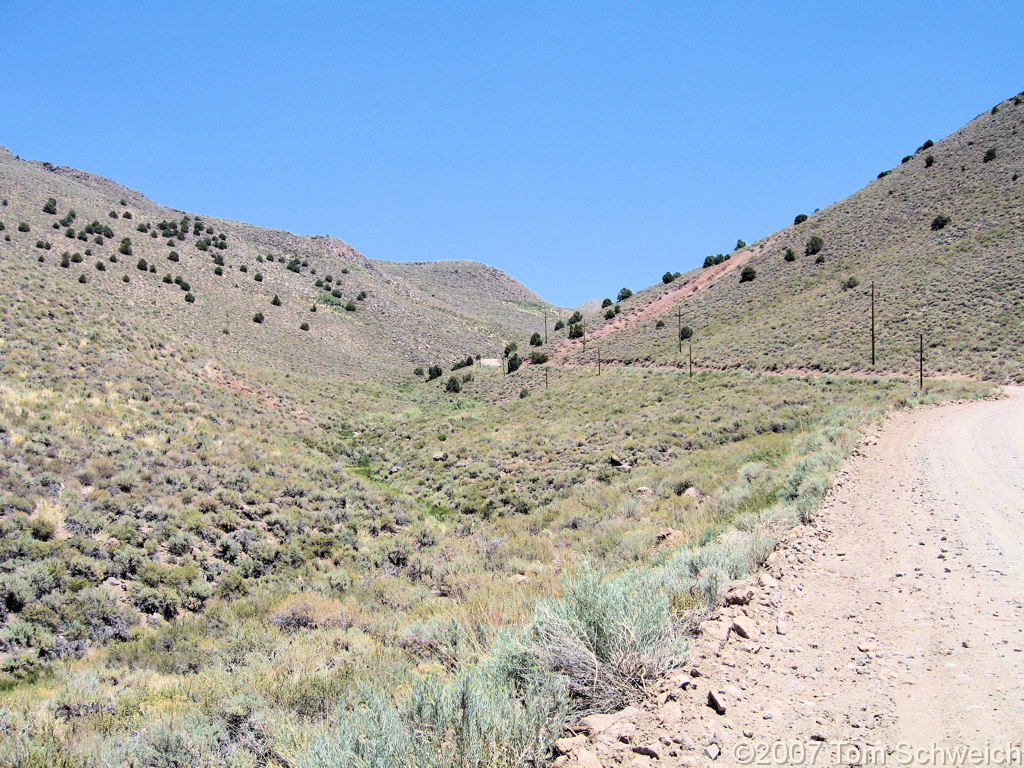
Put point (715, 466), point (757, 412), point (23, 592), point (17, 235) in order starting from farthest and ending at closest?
1. point (17, 235)
2. point (757, 412)
3. point (715, 466)
4. point (23, 592)

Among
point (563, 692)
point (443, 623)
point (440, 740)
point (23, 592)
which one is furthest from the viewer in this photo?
point (23, 592)

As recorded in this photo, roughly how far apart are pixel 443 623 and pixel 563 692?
10.4 feet

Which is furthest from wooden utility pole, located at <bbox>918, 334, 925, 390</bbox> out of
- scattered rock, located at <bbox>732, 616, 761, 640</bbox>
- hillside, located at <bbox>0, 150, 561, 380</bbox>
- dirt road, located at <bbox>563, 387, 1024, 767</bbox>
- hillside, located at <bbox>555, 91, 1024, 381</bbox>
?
hillside, located at <bbox>0, 150, 561, 380</bbox>

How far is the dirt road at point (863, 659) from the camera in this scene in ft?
10.3

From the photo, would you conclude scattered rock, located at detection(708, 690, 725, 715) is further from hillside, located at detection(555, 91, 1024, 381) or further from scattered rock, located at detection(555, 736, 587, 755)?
hillside, located at detection(555, 91, 1024, 381)

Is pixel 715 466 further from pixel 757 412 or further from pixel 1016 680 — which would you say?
pixel 1016 680

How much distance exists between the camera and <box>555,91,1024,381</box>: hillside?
30.6m

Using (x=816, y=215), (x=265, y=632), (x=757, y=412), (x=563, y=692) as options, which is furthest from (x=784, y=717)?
(x=816, y=215)

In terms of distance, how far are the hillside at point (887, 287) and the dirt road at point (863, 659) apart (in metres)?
Answer: 25.5

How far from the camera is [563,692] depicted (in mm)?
3824

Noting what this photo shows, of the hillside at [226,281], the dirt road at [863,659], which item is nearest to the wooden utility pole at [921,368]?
the dirt road at [863,659]

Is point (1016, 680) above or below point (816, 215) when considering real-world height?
below

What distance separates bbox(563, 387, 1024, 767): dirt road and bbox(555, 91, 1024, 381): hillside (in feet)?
83.8

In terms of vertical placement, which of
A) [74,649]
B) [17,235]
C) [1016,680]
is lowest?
[74,649]
